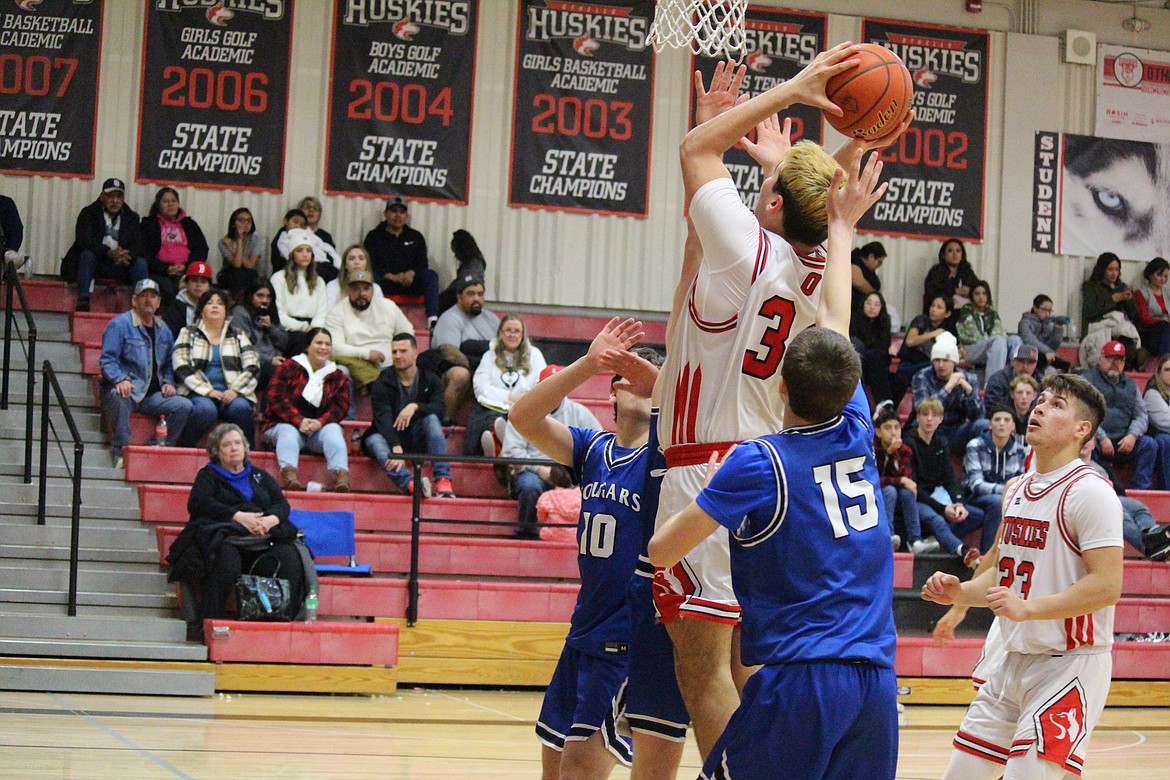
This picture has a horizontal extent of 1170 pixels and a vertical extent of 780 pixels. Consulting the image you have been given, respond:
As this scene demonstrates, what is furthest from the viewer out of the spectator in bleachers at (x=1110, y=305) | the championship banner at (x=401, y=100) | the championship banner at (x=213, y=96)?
the spectator in bleachers at (x=1110, y=305)

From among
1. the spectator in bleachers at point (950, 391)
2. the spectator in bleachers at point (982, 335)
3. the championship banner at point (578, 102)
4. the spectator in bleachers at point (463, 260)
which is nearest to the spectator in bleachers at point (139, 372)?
the spectator in bleachers at point (463, 260)

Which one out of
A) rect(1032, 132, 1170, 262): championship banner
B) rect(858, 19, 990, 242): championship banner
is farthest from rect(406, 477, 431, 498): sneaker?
rect(1032, 132, 1170, 262): championship banner

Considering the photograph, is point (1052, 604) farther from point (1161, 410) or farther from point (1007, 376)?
point (1161, 410)

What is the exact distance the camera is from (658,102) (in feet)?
49.0

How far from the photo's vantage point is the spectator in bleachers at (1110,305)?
15.0 metres

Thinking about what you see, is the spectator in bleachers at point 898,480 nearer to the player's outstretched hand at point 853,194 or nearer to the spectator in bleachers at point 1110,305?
the spectator in bleachers at point 1110,305

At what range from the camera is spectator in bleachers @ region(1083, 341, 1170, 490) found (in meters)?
12.7

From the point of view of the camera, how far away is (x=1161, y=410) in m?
13.1

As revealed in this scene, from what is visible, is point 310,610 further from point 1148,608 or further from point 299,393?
point 1148,608

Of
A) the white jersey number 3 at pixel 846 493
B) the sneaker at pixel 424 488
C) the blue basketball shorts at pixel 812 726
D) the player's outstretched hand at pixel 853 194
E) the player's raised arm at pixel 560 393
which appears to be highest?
the player's outstretched hand at pixel 853 194

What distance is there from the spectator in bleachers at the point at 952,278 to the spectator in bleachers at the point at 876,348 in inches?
60.4

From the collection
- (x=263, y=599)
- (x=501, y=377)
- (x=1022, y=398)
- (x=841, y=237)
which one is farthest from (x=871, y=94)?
(x=1022, y=398)

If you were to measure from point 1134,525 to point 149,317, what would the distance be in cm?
809

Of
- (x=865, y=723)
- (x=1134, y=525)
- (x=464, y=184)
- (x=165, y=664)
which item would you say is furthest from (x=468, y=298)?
(x=865, y=723)
